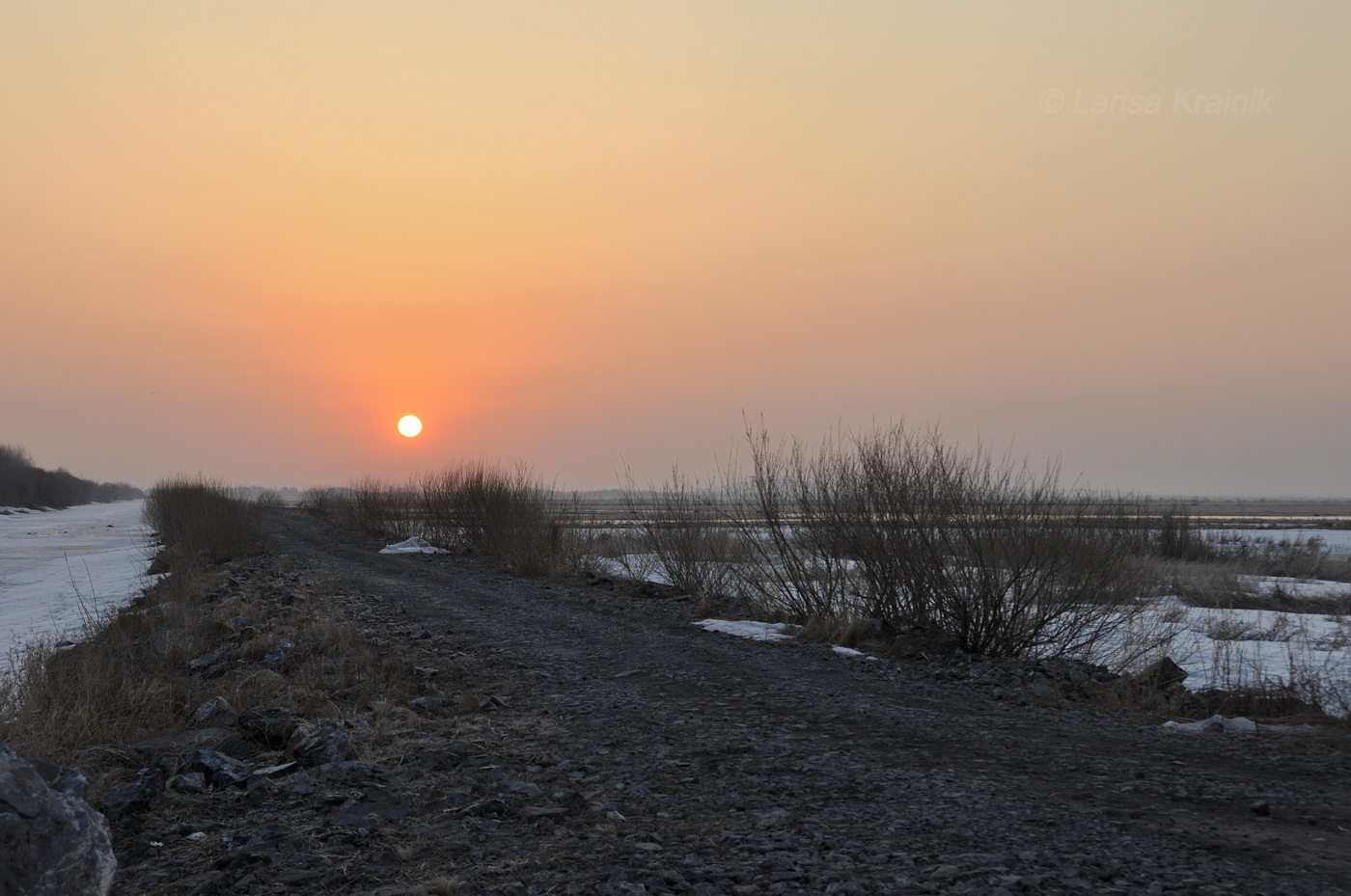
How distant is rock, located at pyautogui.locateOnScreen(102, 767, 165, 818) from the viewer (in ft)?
14.2

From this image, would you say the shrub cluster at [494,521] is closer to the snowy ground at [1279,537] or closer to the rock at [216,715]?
the rock at [216,715]

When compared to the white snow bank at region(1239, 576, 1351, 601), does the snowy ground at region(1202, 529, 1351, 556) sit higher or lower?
higher

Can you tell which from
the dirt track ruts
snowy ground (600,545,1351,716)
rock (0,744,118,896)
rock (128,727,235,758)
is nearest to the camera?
rock (0,744,118,896)

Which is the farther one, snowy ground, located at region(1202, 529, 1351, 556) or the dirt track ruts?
snowy ground, located at region(1202, 529, 1351, 556)

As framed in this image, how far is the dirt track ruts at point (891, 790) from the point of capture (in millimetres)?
3307

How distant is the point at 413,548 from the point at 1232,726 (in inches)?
872

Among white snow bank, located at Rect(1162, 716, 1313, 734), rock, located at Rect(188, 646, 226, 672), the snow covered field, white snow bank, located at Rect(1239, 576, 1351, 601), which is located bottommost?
the snow covered field

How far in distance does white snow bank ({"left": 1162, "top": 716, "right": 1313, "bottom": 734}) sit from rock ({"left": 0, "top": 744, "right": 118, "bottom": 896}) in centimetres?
608

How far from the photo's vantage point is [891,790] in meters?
4.39

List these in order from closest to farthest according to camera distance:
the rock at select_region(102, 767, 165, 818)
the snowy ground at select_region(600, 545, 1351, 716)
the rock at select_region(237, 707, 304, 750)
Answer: the rock at select_region(102, 767, 165, 818) → the rock at select_region(237, 707, 304, 750) → the snowy ground at select_region(600, 545, 1351, 716)

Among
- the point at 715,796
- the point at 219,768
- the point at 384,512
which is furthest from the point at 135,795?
the point at 384,512

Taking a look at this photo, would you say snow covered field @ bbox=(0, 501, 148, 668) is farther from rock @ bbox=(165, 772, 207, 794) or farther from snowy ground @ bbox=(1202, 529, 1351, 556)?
snowy ground @ bbox=(1202, 529, 1351, 556)

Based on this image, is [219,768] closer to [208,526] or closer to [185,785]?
[185,785]

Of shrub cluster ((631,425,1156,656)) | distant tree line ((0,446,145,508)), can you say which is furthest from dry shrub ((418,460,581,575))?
distant tree line ((0,446,145,508))
